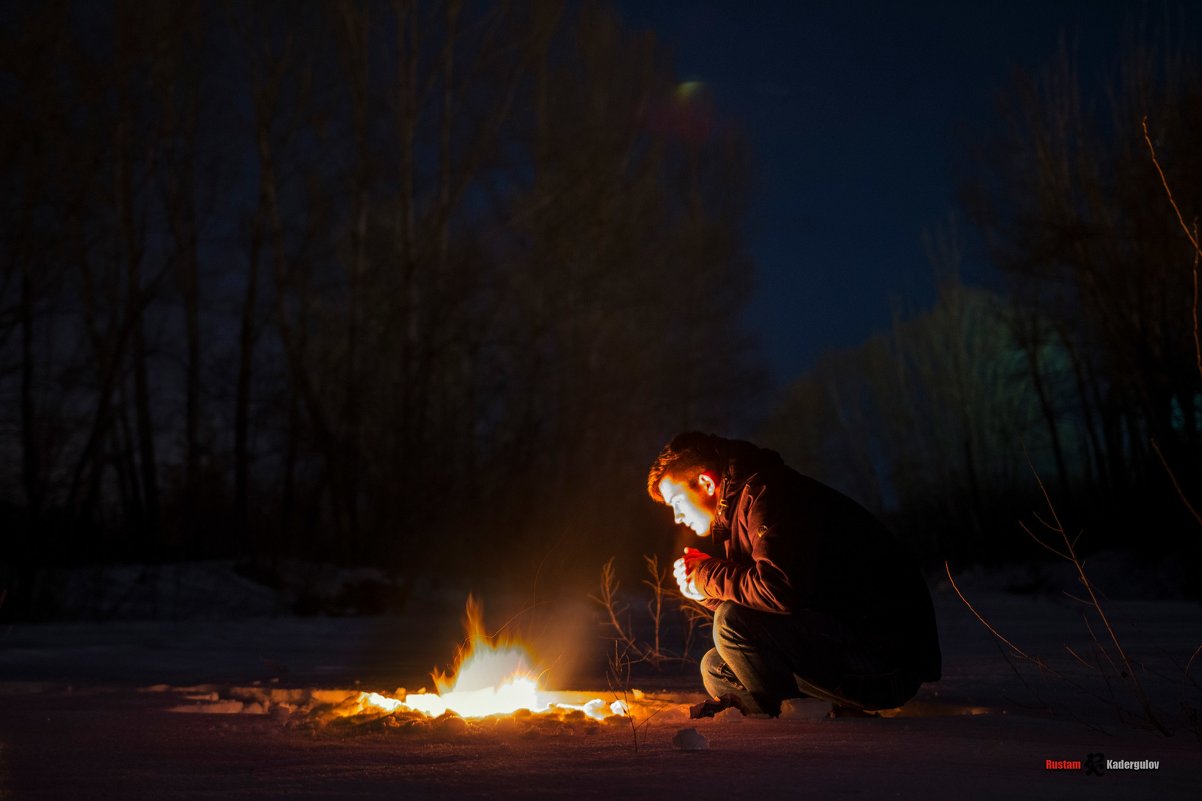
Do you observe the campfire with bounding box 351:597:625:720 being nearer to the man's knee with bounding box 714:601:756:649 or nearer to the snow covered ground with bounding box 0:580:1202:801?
the snow covered ground with bounding box 0:580:1202:801

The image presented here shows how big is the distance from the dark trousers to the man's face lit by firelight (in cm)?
29

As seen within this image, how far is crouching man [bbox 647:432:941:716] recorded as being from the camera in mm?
3189

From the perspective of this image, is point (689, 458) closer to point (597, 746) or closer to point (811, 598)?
point (811, 598)

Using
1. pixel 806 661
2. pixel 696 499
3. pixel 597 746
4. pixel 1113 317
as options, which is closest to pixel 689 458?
pixel 696 499

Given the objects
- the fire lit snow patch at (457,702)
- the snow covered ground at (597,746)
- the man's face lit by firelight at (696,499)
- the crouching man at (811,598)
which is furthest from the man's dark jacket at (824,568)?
the fire lit snow patch at (457,702)

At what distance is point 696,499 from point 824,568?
483 millimetres

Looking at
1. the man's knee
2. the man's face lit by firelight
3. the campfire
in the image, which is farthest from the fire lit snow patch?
the man's face lit by firelight

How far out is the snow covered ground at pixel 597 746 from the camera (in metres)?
2.41

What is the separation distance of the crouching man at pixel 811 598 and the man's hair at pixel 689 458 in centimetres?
8

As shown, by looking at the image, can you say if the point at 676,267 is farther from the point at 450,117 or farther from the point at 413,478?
the point at 413,478

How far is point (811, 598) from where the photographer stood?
3.28 m

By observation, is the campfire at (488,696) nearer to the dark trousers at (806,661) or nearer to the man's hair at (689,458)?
the dark trousers at (806,661)

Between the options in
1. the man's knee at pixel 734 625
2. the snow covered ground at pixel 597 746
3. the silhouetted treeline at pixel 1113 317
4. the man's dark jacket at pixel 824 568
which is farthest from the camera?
the silhouetted treeline at pixel 1113 317

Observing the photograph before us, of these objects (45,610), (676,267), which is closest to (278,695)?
(45,610)
